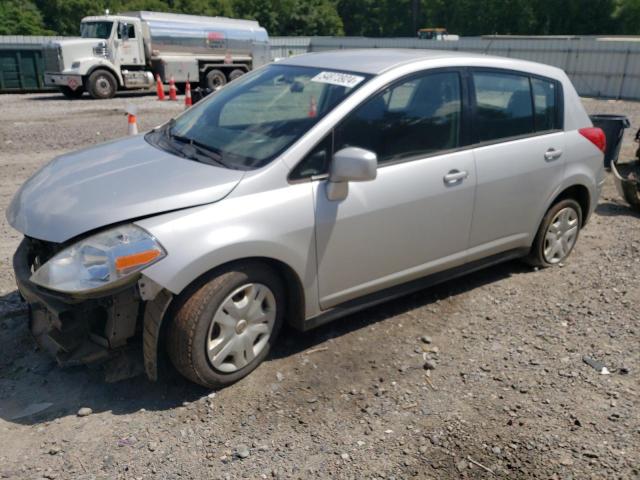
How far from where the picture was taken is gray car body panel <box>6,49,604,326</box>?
2986 millimetres

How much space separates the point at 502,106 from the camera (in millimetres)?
4328

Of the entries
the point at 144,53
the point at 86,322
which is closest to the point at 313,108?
the point at 86,322

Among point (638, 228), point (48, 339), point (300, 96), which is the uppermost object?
point (300, 96)

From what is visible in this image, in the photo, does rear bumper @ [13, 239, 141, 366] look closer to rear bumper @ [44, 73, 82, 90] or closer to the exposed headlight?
the exposed headlight

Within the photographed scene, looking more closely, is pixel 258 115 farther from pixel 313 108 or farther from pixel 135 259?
pixel 135 259

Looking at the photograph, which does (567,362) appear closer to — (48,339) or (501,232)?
(501,232)

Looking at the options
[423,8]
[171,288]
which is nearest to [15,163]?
[171,288]

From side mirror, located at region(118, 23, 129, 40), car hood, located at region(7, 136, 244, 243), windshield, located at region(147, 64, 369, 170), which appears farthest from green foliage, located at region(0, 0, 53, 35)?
car hood, located at region(7, 136, 244, 243)

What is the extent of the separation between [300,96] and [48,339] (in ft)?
6.86

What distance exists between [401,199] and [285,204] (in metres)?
0.84

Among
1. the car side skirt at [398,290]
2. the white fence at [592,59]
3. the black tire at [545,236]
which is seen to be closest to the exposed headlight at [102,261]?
the car side skirt at [398,290]

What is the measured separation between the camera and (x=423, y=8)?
6988 centimetres

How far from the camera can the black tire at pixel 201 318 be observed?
3012 mm

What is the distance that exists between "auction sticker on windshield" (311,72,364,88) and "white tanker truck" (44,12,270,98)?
17134 mm
